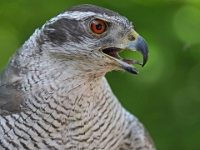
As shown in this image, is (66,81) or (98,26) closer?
(98,26)

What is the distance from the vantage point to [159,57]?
14.3 ft

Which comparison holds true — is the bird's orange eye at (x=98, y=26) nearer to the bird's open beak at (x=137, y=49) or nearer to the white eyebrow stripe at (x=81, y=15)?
the white eyebrow stripe at (x=81, y=15)

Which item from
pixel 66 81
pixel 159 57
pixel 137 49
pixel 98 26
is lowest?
pixel 66 81

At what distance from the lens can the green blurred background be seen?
4434 millimetres

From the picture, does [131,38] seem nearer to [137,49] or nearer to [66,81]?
[137,49]

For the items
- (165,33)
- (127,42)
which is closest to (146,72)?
(165,33)

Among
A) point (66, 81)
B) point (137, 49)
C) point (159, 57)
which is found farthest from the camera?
point (159, 57)

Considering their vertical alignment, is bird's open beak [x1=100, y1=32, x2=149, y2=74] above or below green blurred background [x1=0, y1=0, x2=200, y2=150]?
below

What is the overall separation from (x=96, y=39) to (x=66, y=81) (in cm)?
38

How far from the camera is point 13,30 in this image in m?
4.63

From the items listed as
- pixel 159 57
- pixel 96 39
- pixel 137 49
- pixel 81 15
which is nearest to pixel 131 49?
pixel 137 49

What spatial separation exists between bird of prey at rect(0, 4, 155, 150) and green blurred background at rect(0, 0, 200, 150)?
119cm

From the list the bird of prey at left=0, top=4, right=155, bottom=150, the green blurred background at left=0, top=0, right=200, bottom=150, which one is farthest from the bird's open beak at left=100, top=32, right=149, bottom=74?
the green blurred background at left=0, top=0, right=200, bottom=150

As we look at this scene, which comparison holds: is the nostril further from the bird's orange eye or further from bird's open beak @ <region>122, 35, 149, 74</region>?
the bird's orange eye
